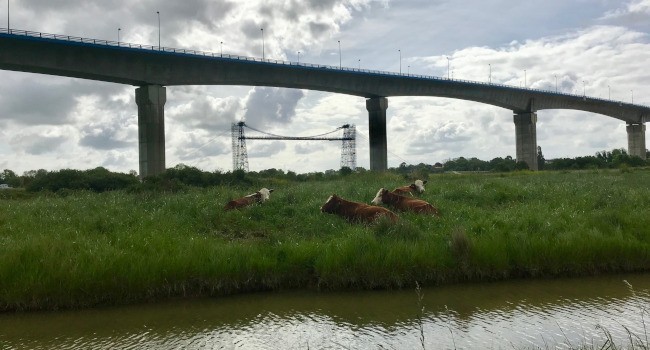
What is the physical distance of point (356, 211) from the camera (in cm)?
1441

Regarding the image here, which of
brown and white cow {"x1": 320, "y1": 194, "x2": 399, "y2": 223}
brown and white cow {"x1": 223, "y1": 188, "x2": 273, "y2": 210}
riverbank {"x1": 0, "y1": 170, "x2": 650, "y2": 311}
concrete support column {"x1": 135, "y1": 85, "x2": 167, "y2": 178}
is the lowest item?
riverbank {"x1": 0, "y1": 170, "x2": 650, "y2": 311}

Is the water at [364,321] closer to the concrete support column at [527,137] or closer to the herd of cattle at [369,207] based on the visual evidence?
the herd of cattle at [369,207]

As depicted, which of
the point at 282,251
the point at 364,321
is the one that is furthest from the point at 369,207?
the point at 364,321

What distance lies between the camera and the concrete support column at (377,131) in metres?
53.5

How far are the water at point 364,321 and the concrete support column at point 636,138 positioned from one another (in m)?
89.4

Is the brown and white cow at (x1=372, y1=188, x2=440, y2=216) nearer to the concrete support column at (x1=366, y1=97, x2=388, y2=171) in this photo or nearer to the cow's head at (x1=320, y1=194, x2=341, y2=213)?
the cow's head at (x1=320, y1=194, x2=341, y2=213)

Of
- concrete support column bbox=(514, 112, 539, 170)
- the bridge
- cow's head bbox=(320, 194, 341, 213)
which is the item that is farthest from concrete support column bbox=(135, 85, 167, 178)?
concrete support column bbox=(514, 112, 539, 170)

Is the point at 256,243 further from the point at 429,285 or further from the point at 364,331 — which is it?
the point at 364,331

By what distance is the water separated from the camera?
23.2 feet

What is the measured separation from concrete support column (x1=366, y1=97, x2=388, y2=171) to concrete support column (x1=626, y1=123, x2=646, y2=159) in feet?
181

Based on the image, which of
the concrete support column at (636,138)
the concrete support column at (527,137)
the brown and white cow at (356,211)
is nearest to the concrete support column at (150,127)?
the brown and white cow at (356,211)

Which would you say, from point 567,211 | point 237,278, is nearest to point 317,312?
point 237,278

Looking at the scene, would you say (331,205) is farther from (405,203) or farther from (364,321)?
(364,321)

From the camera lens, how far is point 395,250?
10.2 m
